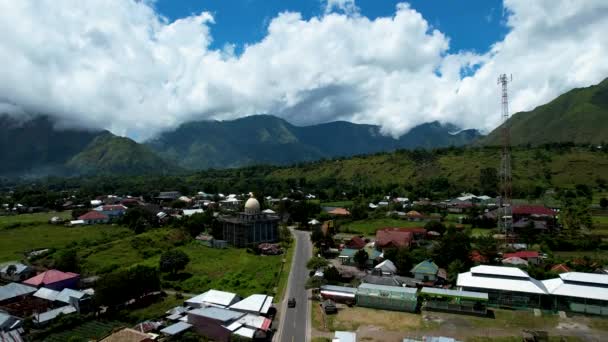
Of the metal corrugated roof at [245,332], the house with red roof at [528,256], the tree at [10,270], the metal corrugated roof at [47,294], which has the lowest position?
the metal corrugated roof at [245,332]

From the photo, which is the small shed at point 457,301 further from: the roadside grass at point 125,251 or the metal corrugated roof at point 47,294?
the metal corrugated roof at point 47,294

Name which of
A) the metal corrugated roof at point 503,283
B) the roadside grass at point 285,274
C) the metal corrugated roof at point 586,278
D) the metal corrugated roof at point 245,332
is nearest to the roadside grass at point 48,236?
the roadside grass at point 285,274

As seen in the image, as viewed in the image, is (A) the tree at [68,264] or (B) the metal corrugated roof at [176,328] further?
(A) the tree at [68,264]

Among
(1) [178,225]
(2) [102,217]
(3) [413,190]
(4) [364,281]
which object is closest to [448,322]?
(4) [364,281]

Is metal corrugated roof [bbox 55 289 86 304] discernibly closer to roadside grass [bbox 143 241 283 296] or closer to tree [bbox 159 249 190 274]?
roadside grass [bbox 143 241 283 296]

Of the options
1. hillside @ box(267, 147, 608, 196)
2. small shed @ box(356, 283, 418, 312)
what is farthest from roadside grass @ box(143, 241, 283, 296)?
hillside @ box(267, 147, 608, 196)

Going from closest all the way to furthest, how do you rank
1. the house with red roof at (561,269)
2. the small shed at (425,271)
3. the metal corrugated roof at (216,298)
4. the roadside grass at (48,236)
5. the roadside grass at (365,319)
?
the roadside grass at (365,319) → the metal corrugated roof at (216,298) → the house with red roof at (561,269) → the small shed at (425,271) → the roadside grass at (48,236)
